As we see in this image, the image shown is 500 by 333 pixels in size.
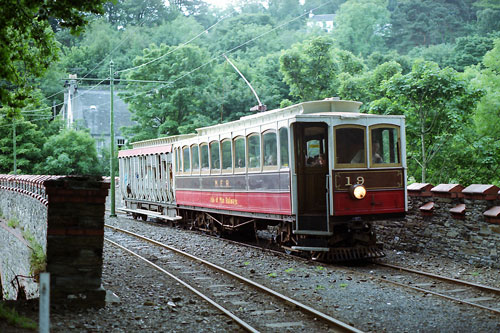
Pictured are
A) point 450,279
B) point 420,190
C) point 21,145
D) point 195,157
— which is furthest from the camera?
point 21,145

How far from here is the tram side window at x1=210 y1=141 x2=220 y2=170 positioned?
1591 centimetres

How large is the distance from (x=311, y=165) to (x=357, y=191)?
45.2 inches

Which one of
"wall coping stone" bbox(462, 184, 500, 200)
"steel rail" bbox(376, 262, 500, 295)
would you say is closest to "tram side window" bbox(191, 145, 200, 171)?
"steel rail" bbox(376, 262, 500, 295)

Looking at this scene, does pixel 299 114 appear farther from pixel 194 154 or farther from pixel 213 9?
pixel 213 9

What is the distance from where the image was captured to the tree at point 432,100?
1725 cm

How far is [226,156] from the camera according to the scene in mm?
15266

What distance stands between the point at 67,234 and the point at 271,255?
19.9ft

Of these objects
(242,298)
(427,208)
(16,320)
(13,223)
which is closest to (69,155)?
(13,223)

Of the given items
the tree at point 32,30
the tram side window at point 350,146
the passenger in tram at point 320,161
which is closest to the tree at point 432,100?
the tram side window at point 350,146

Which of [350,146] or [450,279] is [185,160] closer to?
[350,146]

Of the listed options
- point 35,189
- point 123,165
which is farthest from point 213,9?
point 35,189

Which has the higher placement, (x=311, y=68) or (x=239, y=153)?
(x=311, y=68)

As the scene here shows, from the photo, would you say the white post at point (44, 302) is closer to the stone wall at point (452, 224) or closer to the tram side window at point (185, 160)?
the stone wall at point (452, 224)

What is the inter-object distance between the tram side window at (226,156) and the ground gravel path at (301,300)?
3215mm
